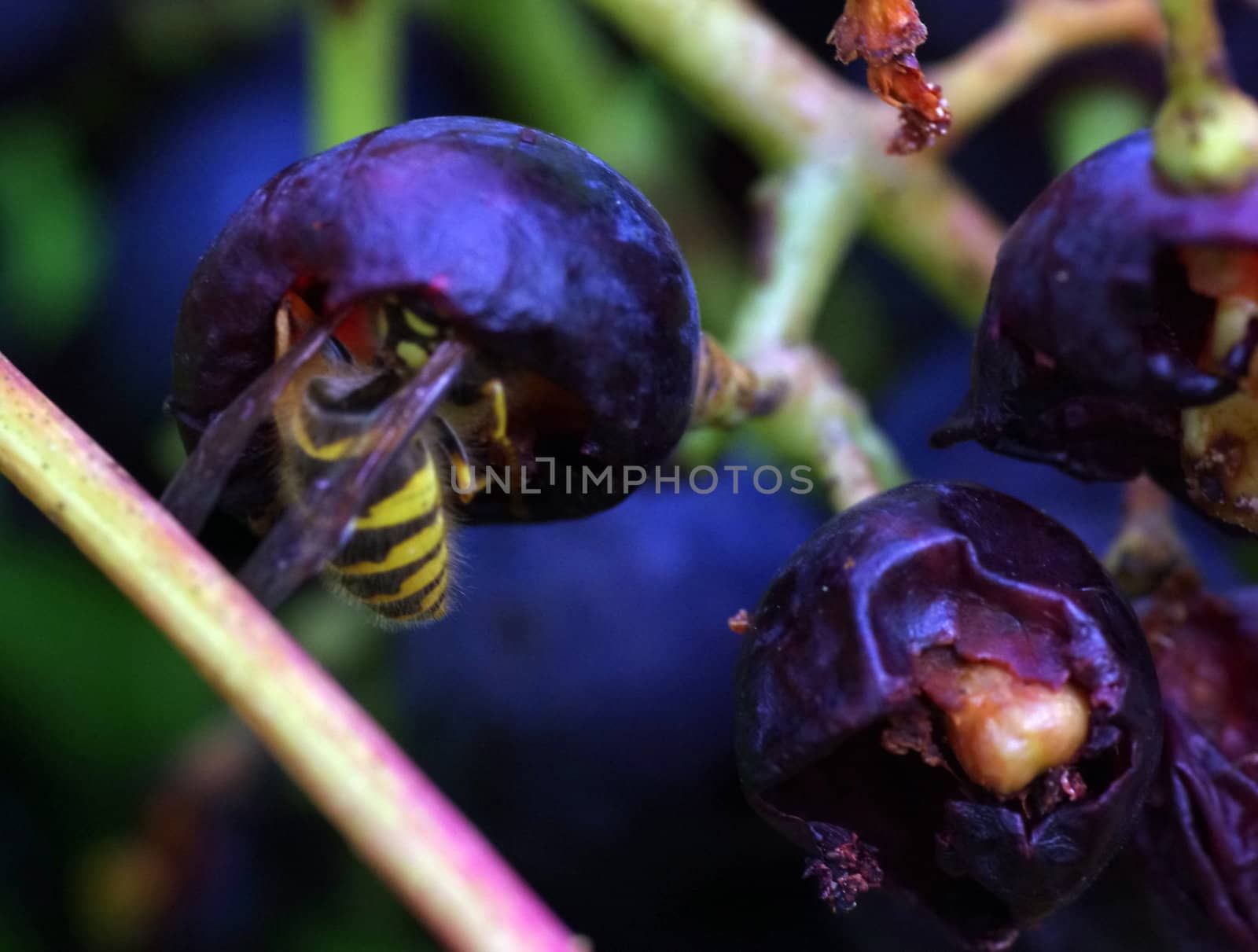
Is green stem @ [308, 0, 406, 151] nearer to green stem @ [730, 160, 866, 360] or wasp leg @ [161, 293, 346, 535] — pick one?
green stem @ [730, 160, 866, 360]

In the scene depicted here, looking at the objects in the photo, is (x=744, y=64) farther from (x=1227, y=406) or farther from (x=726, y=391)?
(x=1227, y=406)

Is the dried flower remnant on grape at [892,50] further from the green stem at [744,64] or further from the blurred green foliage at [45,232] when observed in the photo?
the blurred green foliage at [45,232]

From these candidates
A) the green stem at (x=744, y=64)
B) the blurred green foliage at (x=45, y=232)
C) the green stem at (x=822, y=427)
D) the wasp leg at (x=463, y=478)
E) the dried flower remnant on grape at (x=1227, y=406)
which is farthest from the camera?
the blurred green foliage at (x=45, y=232)

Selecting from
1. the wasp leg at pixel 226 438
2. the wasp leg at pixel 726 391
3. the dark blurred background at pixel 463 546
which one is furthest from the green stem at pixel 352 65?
the wasp leg at pixel 226 438

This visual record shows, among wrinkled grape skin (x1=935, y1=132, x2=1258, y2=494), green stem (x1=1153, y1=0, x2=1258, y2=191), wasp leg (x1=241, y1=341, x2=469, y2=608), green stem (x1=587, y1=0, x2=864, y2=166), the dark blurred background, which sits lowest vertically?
the dark blurred background

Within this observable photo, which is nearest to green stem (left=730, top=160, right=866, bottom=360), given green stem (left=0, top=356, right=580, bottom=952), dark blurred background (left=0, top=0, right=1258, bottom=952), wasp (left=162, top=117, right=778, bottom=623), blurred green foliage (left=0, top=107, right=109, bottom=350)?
dark blurred background (left=0, top=0, right=1258, bottom=952)

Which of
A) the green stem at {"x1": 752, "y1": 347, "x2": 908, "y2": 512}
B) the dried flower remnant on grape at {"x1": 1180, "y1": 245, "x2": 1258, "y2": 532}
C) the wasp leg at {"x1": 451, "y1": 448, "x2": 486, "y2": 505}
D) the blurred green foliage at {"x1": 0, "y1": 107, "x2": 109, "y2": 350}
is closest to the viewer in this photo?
the dried flower remnant on grape at {"x1": 1180, "y1": 245, "x2": 1258, "y2": 532}

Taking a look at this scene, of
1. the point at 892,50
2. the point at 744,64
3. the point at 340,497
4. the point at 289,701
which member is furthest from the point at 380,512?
the point at 744,64
